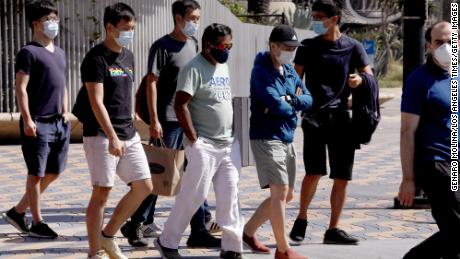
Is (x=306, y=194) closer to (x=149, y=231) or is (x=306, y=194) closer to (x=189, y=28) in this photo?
(x=149, y=231)

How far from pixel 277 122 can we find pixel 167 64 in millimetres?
1126

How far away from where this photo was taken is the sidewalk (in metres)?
8.16

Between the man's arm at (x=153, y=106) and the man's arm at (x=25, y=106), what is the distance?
2.91 ft

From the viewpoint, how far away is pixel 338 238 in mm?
8453

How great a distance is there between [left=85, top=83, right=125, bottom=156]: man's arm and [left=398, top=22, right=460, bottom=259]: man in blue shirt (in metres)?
1.94

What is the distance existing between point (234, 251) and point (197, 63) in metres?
1.33

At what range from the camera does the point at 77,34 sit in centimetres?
1587

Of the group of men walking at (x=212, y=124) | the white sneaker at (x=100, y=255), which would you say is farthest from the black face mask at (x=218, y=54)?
the white sneaker at (x=100, y=255)

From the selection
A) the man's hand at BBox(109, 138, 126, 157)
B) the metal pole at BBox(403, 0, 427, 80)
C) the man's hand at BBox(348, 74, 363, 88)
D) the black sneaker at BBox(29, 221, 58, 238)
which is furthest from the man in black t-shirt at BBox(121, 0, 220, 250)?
Result: the metal pole at BBox(403, 0, 427, 80)

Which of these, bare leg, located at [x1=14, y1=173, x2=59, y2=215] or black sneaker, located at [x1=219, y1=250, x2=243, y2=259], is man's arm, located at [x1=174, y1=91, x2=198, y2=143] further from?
bare leg, located at [x1=14, y1=173, x2=59, y2=215]

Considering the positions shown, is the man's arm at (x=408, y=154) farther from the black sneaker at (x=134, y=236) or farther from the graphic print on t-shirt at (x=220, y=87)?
the black sneaker at (x=134, y=236)

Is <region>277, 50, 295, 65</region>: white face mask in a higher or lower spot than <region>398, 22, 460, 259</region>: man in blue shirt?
higher

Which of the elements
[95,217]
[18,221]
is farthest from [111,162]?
[18,221]

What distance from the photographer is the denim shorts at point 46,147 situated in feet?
27.6
